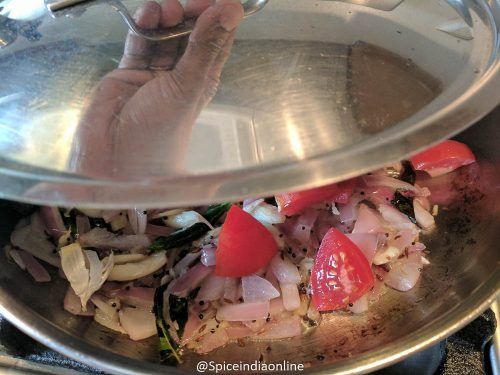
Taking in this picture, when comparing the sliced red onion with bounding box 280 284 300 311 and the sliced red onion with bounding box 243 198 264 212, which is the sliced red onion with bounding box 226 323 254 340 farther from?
the sliced red onion with bounding box 243 198 264 212

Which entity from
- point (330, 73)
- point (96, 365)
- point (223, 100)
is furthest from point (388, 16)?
point (96, 365)

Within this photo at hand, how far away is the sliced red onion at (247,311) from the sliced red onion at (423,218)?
520 mm

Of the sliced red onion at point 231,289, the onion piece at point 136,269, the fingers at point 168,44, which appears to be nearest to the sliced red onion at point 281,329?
the sliced red onion at point 231,289

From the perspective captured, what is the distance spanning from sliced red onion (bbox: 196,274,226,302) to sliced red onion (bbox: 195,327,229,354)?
0.27 ft

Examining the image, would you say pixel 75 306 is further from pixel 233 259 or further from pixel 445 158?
pixel 445 158

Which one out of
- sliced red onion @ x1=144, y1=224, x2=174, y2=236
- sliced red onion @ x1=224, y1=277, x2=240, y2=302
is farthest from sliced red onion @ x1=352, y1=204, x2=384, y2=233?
sliced red onion @ x1=144, y1=224, x2=174, y2=236

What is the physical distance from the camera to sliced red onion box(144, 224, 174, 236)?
146cm

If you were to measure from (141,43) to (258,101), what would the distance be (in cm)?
30

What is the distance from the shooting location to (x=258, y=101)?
1.01 meters

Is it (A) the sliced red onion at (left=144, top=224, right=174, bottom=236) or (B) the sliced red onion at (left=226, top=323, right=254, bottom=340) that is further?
(A) the sliced red onion at (left=144, top=224, right=174, bottom=236)

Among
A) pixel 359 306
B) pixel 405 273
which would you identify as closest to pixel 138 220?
pixel 359 306

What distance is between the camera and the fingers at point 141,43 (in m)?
1.08

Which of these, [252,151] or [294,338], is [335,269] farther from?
[252,151]

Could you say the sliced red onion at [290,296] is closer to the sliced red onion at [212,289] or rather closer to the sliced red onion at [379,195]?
the sliced red onion at [212,289]
